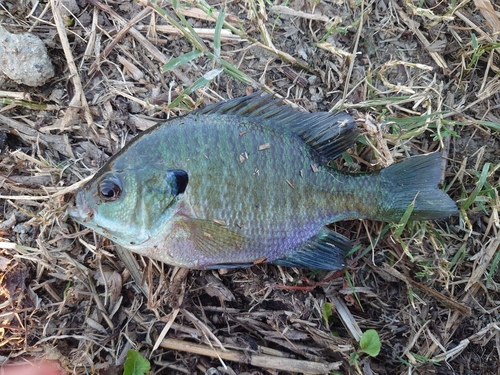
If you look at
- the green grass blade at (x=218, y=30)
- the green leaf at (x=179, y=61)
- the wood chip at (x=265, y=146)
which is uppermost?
the green grass blade at (x=218, y=30)

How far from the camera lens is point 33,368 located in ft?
8.82

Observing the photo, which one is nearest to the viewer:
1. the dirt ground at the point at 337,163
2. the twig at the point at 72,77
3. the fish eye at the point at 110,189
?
the fish eye at the point at 110,189

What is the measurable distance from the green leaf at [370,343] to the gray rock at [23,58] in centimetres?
276

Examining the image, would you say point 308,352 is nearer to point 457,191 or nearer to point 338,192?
point 338,192

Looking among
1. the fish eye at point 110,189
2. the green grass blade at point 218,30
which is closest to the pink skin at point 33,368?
the fish eye at point 110,189

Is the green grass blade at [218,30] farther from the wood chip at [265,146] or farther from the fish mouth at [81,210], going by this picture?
the fish mouth at [81,210]

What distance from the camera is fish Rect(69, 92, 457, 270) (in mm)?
→ 2512

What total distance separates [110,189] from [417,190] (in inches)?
74.5

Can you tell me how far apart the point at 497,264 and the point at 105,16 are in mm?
3297

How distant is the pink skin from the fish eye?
114 centimetres

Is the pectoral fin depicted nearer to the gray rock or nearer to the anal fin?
the anal fin

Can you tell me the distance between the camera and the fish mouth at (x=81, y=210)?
2.53 m

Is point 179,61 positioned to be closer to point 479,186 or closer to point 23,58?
point 23,58

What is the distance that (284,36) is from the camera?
3.12 m
